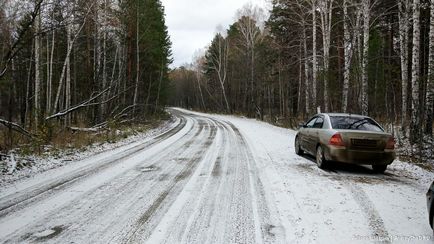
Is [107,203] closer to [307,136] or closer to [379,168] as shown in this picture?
[379,168]

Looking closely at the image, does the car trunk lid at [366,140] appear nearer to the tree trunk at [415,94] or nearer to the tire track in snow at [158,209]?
the tire track in snow at [158,209]

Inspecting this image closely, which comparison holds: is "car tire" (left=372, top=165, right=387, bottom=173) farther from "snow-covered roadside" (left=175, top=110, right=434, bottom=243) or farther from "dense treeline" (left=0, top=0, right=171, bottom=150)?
"dense treeline" (left=0, top=0, right=171, bottom=150)

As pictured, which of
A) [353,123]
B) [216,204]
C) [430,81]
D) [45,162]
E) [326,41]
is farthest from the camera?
[326,41]

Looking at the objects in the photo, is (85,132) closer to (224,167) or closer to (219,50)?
(224,167)

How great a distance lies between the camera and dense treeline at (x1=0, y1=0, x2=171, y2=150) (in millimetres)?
14946

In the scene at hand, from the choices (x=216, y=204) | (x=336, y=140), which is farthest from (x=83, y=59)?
(x=216, y=204)

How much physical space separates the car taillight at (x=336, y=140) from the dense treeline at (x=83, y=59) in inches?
386

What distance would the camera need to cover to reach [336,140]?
8.50m

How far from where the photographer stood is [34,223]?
4.82 m

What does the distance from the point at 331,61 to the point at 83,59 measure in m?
22.2

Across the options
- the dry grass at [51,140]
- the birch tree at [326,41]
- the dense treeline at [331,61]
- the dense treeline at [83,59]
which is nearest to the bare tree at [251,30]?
the dense treeline at [331,61]

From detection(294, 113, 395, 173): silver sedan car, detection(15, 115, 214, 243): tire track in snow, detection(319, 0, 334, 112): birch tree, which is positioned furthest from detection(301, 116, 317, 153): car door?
detection(319, 0, 334, 112): birch tree

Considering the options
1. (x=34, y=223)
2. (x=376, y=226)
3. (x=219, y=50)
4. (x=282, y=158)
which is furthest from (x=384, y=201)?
(x=219, y=50)

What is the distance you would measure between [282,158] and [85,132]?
1015cm
